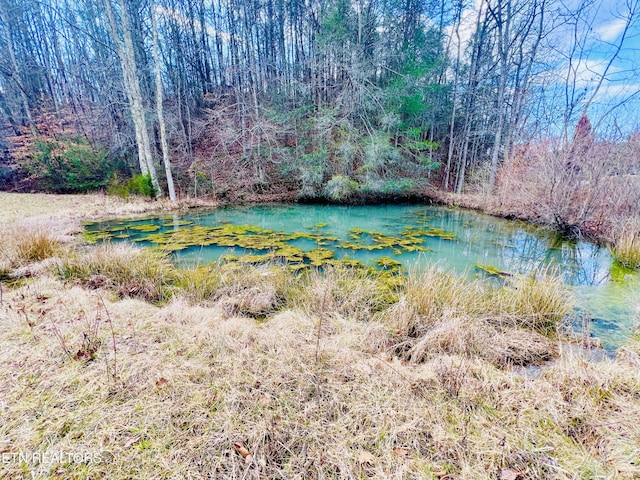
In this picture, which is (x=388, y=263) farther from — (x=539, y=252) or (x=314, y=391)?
(x=539, y=252)

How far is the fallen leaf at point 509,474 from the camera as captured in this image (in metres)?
1.34

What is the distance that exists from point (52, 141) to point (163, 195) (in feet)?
19.2

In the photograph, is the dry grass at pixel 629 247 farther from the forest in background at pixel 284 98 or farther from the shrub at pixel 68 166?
the shrub at pixel 68 166

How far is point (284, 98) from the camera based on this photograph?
13.9 metres

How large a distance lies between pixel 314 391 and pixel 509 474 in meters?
1.09

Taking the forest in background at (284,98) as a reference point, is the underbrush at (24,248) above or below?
below

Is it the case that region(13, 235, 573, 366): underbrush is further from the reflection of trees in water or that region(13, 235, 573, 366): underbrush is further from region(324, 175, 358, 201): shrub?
region(324, 175, 358, 201): shrub

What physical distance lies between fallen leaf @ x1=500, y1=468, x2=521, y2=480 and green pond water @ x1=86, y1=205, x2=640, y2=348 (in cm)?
249

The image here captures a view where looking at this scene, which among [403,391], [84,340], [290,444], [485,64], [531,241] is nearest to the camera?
[290,444]

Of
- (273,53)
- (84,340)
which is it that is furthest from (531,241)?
(273,53)

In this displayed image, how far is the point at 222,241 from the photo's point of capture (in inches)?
259

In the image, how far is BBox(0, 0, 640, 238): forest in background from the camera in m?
11.6

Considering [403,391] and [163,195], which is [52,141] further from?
[403,391]

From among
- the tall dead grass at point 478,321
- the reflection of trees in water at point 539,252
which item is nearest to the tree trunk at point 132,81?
the tall dead grass at point 478,321
